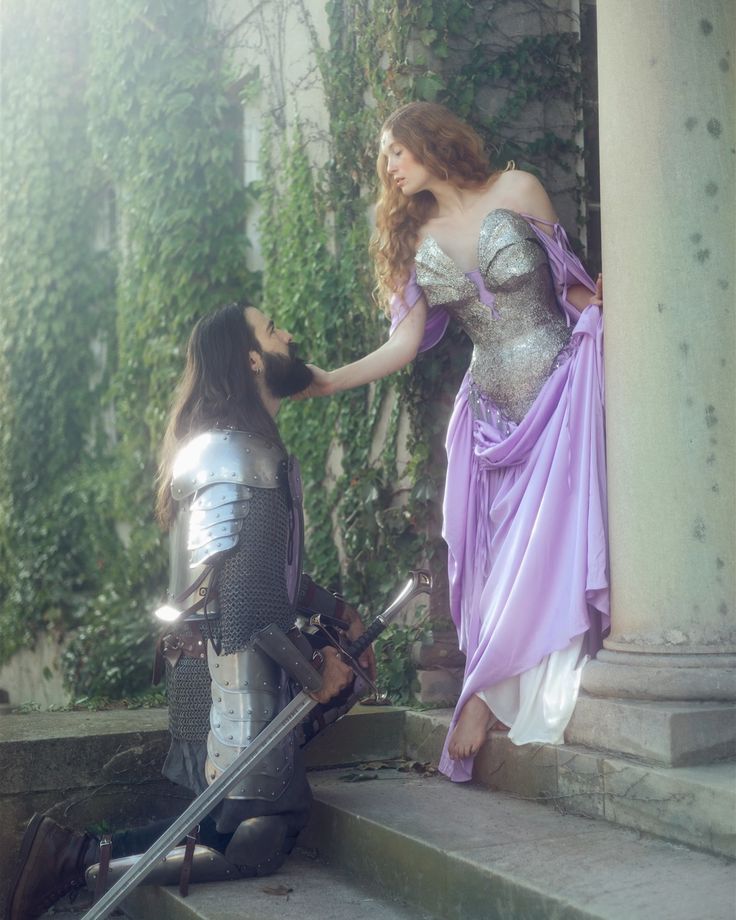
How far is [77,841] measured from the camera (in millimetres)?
3584

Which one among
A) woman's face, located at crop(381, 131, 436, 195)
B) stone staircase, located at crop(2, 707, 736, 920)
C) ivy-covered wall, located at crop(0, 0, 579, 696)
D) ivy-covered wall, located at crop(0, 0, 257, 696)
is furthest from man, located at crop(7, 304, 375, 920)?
ivy-covered wall, located at crop(0, 0, 257, 696)

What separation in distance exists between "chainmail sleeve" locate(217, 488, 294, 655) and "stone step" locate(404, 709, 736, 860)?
79 cm

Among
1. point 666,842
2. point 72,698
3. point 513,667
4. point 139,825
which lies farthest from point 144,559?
point 666,842

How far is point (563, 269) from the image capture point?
4.03 m

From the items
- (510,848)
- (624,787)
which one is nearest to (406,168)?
(624,787)

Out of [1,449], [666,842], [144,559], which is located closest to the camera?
[666,842]

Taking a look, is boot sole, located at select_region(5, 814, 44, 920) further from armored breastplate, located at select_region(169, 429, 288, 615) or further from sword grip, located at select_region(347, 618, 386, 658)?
sword grip, located at select_region(347, 618, 386, 658)

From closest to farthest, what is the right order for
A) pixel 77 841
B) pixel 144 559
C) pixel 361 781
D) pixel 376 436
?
pixel 77 841 < pixel 361 781 < pixel 376 436 < pixel 144 559

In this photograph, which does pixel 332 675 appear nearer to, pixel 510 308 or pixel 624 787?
pixel 624 787

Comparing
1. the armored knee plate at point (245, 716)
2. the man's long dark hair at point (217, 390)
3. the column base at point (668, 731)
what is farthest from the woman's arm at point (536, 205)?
the armored knee plate at point (245, 716)

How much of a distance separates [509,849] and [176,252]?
4.90 meters

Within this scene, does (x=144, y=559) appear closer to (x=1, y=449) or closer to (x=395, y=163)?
(x=1, y=449)

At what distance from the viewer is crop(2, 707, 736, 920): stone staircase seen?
267 cm

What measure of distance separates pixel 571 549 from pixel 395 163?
1.49 meters
